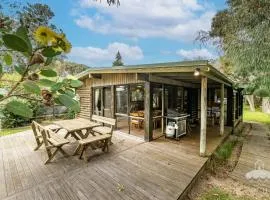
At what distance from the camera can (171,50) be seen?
6562 centimetres

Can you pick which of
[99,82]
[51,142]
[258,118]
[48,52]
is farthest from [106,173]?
[258,118]

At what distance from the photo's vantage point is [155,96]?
7547 mm

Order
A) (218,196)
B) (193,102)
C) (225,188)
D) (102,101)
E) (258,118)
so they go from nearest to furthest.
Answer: (218,196)
(225,188)
(102,101)
(193,102)
(258,118)

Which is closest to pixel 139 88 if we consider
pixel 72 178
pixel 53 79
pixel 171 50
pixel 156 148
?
pixel 156 148

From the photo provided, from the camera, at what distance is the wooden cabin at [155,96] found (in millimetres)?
5043

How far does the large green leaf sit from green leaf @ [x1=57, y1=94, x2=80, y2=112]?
61 millimetres

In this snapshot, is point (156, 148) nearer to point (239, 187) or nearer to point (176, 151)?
point (176, 151)

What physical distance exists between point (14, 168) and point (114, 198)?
271 cm

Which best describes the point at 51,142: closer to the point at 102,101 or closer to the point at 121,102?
the point at 121,102

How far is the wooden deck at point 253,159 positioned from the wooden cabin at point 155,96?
102 cm

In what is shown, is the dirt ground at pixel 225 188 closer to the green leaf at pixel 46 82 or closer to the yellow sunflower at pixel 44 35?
the green leaf at pixel 46 82

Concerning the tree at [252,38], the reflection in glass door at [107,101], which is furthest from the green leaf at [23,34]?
the reflection in glass door at [107,101]

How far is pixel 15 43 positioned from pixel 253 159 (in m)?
6.64

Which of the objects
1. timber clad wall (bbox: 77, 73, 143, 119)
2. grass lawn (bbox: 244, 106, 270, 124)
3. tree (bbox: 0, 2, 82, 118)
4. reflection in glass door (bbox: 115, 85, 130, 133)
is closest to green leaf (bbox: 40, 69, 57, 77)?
tree (bbox: 0, 2, 82, 118)
